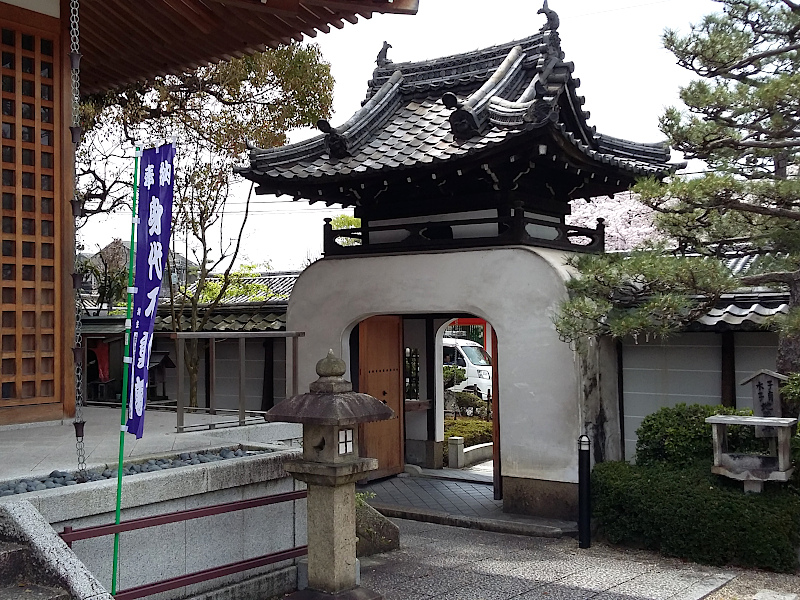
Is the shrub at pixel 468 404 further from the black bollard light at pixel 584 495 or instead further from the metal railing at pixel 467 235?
the black bollard light at pixel 584 495

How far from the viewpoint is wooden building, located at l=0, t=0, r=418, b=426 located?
7.61m

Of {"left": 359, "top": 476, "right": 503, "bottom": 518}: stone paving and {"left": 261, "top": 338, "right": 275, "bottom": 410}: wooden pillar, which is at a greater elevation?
{"left": 261, "top": 338, "right": 275, "bottom": 410}: wooden pillar

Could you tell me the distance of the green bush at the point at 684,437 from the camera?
27.2 feet

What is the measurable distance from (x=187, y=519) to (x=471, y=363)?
65.2 ft

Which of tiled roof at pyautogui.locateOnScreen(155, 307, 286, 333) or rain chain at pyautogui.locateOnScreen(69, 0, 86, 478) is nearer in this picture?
rain chain at pyautogui.locateOnScreen(69, 0, 86, 478)

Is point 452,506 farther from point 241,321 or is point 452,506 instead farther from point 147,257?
point 147,257

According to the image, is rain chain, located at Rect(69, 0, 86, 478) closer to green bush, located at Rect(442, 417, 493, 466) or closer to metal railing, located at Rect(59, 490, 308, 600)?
metal railing, located at Rect(59, 490, 308, 600)

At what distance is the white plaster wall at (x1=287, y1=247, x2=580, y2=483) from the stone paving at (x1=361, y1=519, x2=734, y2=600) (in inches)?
44.8

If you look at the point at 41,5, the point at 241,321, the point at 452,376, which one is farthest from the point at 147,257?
the point at 452,376

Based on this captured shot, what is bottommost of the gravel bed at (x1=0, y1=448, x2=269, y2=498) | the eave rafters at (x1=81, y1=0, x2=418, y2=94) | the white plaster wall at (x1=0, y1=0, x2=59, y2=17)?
the gravel bed at (x1=0, y1=448, x2=269, y2=498)

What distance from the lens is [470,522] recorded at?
967 cm

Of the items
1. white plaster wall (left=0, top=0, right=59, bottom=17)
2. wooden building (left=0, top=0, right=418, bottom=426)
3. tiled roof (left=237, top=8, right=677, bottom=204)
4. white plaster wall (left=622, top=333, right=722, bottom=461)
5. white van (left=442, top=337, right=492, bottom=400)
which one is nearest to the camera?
wooden building (left=0, top=0, right=418, bottom=426)

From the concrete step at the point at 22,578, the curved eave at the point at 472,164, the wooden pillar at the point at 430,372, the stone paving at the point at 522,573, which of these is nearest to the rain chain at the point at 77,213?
the concrete step at the point at 22,578

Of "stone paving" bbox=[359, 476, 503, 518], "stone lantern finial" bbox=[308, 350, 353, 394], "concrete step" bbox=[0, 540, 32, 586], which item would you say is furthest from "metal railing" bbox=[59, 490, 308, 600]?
"stone paving" bbox=[359, 476, 503, 518]
